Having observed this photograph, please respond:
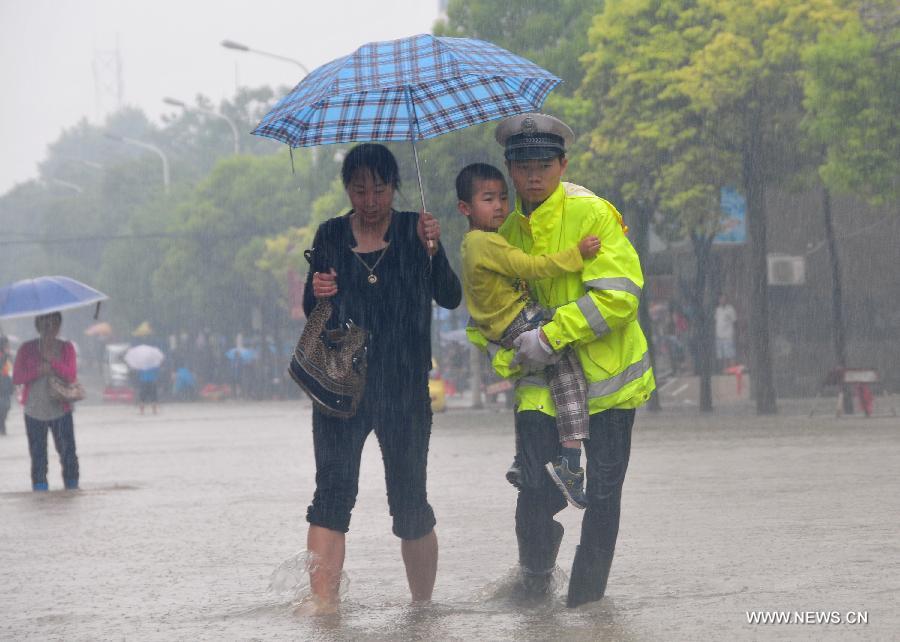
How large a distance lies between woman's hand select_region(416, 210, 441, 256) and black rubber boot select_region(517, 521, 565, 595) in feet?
3.62

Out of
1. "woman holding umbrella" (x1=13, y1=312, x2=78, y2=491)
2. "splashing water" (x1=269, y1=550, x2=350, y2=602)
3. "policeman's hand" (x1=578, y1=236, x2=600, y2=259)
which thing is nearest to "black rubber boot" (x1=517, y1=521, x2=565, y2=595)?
"splashing water" (x1=269, y1=550, x2=350, y2=602)

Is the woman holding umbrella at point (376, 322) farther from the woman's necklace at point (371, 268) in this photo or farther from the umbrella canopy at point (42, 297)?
the umbrella canopy at point (42, 297)

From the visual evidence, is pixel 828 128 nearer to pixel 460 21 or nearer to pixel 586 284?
pixel 460 21

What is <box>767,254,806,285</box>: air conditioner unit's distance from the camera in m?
29.5

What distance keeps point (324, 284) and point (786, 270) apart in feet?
79.5

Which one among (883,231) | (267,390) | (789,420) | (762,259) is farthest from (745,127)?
(267,390)

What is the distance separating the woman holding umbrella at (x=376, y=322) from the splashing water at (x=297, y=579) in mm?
63

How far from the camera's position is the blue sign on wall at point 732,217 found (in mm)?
26891

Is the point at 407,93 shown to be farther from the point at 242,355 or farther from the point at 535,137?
the point at 242,355

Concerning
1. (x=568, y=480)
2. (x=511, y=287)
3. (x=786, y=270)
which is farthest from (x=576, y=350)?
(x=786, y=270)

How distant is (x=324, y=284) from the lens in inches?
245

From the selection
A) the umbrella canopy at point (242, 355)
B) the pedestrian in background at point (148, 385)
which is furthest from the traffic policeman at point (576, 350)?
the umbrella canopy at point (242, 355)

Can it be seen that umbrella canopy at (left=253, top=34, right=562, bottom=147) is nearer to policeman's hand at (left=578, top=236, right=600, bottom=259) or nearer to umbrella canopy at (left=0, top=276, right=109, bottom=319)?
policeman's hand at (left=578, top=236, right=600, bottom=259)

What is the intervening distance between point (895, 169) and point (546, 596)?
56.5ft
